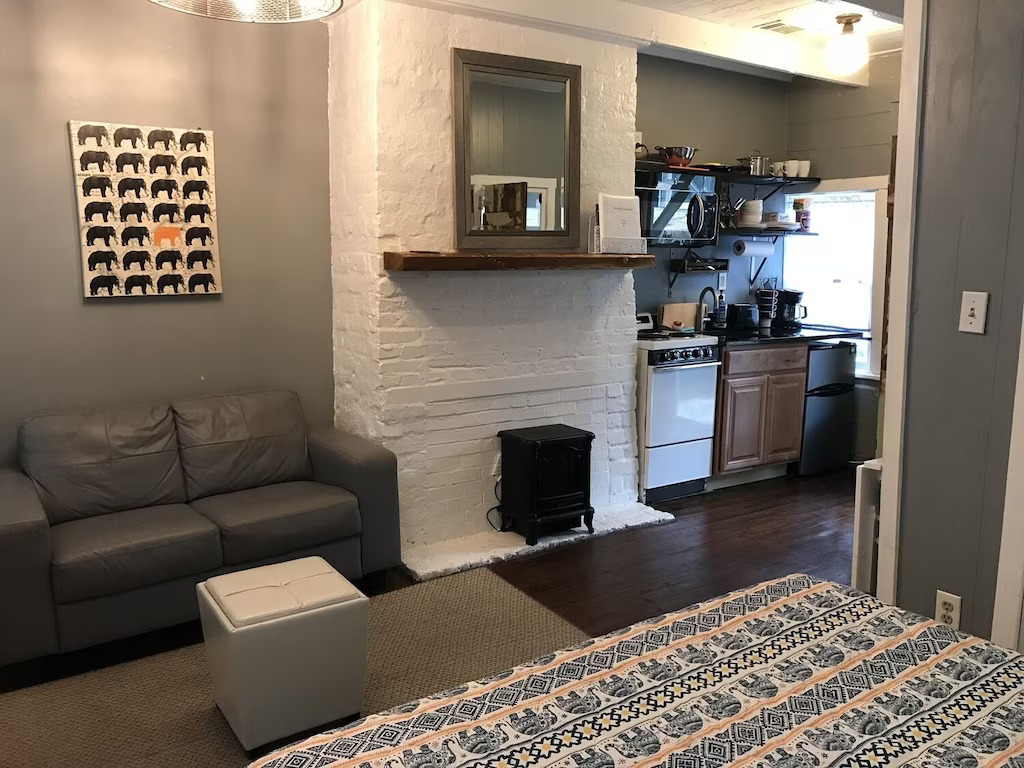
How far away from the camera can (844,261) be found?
20.0ft

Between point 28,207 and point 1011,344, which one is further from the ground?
point 28,207

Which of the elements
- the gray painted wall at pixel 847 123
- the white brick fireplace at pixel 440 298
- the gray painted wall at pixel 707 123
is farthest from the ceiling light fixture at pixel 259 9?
the gray painted wall at pixel 847 123

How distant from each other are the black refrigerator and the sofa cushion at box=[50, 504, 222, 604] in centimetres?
391

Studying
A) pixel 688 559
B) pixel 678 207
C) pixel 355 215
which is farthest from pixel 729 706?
pixel 678 207

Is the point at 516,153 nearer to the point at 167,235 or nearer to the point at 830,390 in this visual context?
the point at 167,235

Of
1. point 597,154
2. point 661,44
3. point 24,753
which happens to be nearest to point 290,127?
point 597,154

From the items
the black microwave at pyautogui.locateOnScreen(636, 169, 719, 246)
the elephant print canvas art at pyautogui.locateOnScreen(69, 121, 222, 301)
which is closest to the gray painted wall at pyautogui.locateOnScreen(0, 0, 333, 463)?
the elephant print canvas art at pyautogui.locateOnScreen(69, 121, 222, 301)

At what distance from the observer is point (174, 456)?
364 cm

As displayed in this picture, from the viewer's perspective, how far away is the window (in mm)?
5754

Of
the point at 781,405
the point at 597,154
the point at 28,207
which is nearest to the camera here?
the point at 28,207

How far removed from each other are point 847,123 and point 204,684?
207 inches

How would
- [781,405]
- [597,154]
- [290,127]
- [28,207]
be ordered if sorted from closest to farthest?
[28,207] → [290,127] → [597,154] → [781,405]

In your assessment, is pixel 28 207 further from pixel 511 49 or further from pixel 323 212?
pixel 511 49

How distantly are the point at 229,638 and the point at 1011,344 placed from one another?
246cm
